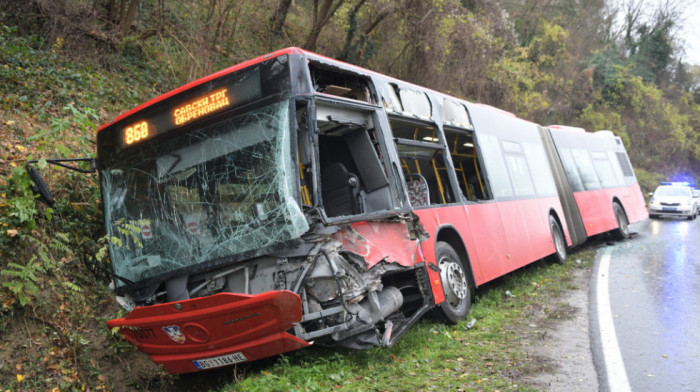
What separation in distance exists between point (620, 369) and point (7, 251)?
6.43 m

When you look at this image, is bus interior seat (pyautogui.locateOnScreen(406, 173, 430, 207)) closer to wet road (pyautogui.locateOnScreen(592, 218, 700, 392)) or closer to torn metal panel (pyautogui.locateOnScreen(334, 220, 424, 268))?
torn metal panel (pyautogui.locateOnScreen(334, 220, 424, 268))

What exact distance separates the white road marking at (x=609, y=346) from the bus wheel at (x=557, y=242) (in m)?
2.47

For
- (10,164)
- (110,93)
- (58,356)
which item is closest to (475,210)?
(58,356)

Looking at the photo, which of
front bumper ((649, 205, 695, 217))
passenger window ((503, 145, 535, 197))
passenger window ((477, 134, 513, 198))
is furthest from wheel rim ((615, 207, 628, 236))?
front bumper ((649, 205, 695, 217))

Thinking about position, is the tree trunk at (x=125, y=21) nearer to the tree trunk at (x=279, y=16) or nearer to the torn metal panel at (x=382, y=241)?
the tree trunk at (x=279, y=16)

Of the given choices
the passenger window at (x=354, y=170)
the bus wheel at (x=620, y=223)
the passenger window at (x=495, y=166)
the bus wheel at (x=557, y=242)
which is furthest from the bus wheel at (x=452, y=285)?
the bus wheel at (x=620, y=223)

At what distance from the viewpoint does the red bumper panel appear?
4.48 metres

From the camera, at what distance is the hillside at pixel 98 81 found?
605 centimetres

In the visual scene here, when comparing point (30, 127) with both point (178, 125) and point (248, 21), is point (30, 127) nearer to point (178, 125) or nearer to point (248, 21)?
point (178, 125)

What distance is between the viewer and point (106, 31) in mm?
13828

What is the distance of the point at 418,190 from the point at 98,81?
8310 mm

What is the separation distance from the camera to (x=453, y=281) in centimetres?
724

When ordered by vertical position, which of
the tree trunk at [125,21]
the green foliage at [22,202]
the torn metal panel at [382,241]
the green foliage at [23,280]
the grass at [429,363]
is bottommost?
the grass at [429,363]

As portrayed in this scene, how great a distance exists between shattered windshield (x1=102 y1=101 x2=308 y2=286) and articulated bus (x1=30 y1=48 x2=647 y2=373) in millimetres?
14
